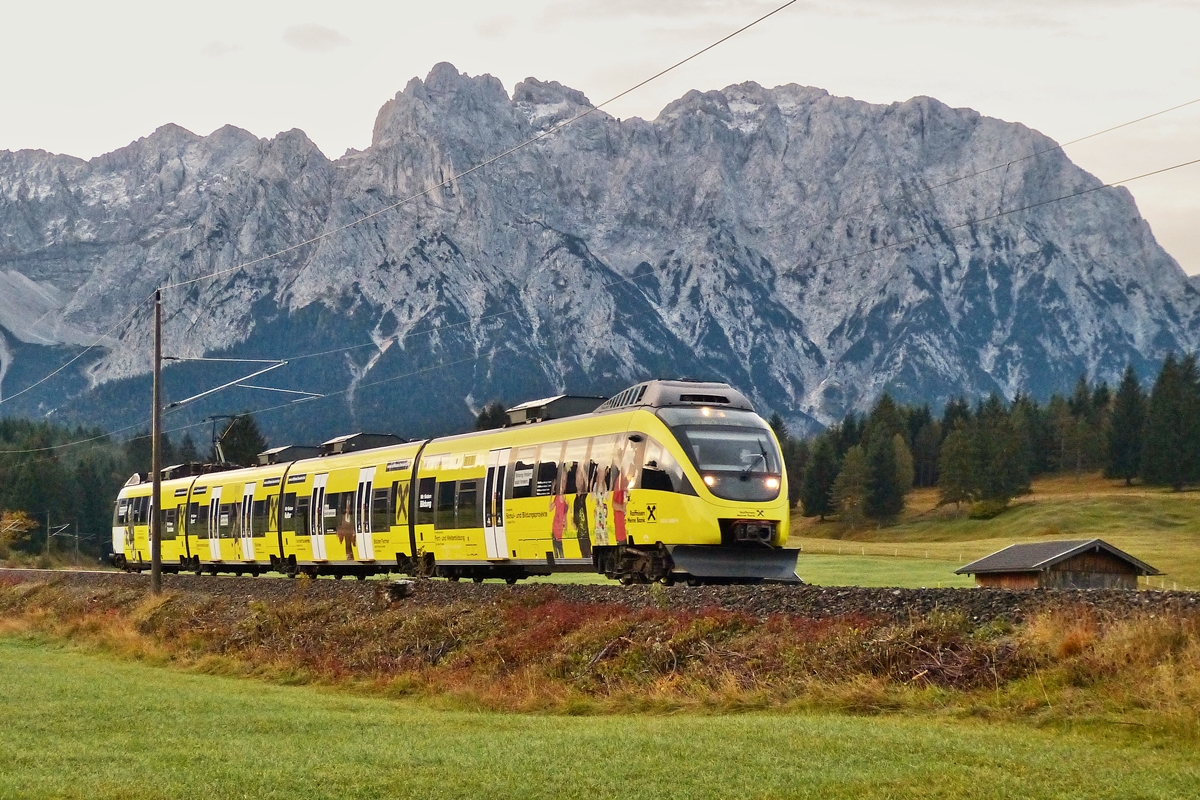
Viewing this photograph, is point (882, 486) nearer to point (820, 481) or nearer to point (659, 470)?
point (820, 481)

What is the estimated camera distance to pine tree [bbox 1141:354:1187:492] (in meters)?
165

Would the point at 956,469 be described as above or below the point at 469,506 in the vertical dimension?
above

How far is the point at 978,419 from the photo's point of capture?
178000 millimetres

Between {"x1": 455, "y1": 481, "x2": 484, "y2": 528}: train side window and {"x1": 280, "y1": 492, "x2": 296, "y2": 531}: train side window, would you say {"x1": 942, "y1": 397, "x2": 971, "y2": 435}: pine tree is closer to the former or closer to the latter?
{"x1": 280, "y1": 492, "x2": 296, "y2": 531}: train side window

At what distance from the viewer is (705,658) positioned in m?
22.7

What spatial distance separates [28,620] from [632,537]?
27403mm

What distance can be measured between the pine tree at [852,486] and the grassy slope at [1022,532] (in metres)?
2.27

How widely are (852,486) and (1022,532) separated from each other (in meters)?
25.3

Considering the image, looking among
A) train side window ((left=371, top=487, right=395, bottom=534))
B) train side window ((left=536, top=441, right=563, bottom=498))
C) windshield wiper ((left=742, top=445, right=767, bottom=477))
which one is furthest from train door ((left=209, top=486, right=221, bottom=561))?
windshield wiper ((left=742, top=445, right=767, bottom=477))

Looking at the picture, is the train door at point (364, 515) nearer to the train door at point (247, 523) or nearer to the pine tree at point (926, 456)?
the train door at point (247, 523)

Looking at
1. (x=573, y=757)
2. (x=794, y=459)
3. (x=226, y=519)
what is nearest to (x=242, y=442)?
(x=794, y=459)

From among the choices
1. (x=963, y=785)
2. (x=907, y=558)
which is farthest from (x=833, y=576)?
(x=963, y=785)

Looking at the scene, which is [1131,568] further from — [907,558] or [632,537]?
[907,558]

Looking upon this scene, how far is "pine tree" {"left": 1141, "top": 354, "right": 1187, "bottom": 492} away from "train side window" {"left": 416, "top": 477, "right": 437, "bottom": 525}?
14205cm
